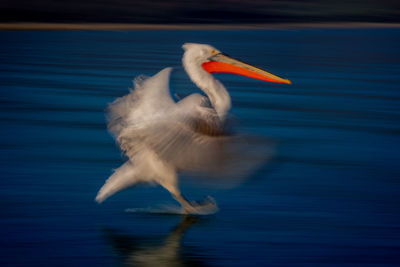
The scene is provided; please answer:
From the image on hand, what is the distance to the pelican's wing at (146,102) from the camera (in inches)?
158

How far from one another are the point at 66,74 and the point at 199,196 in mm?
6964

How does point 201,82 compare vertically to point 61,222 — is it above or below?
above

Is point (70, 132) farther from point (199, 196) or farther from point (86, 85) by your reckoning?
point (86, 85)

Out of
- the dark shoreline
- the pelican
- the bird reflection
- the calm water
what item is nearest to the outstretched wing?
the pelican

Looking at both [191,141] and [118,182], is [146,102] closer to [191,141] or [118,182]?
[191,141]

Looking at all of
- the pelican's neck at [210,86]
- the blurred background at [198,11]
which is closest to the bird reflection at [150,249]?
the pelican's neck at [210,86]

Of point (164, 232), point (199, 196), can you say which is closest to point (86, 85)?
point (199, 196)

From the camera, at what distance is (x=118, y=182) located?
428 cm

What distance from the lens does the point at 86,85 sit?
1055cm

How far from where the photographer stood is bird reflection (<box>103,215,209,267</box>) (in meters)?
3.83

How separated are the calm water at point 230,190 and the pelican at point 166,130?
24 cm

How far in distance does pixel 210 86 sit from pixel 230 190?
3.43ft

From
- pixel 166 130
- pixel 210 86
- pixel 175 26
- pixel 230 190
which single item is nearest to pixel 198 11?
pixel 175 26

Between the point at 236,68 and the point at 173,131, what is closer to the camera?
the point at 173,131
